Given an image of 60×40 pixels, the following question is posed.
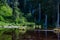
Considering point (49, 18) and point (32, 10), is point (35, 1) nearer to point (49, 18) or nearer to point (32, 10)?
point (32, 10)

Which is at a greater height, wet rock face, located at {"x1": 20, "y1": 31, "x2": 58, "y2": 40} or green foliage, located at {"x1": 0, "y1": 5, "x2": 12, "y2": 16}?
green foliage, located at {"x1": 0, "y1": 5, "x2": 12, "y2": 16}

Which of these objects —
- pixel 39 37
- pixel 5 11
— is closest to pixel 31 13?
pixel 5 11

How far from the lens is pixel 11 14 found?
25.5 m

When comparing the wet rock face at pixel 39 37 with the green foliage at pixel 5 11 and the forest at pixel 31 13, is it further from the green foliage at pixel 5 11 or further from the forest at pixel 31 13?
the green foliage at pixel 5 11

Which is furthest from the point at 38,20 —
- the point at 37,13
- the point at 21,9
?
the point at 21,9

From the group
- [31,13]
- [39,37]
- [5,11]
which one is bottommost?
[39,37]

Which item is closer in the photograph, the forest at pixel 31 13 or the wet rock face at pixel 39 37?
the wet rock face at pixel 39 37

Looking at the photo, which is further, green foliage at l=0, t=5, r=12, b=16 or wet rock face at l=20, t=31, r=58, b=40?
green foliage at l=0, t=5, r=12, b=16

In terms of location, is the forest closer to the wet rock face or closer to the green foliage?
the green foliage

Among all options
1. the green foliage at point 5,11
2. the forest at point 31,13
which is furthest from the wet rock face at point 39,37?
the green foliage at point 5,11

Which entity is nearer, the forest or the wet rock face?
the wet rock face

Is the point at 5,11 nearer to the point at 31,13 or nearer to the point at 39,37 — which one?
the point at 31,13

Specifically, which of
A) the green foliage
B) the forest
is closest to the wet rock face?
the forest

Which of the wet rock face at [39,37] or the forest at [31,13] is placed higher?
the forest at [31,13]
